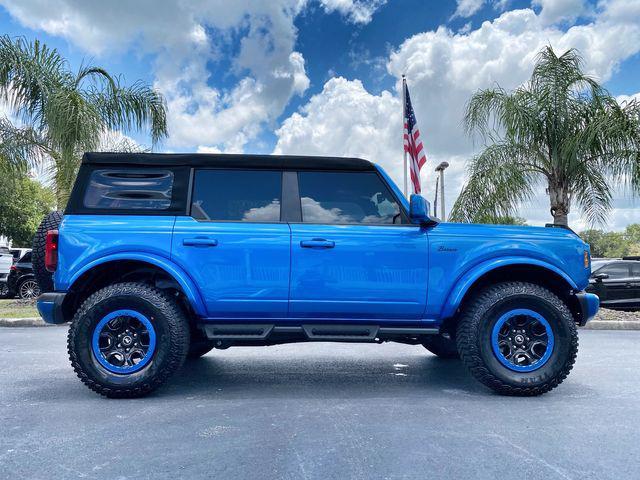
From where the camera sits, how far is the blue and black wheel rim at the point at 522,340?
167 inches

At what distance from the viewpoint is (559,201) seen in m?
11.6

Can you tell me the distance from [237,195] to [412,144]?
9.90 metres

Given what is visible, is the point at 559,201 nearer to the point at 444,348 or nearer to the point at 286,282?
the point at 444,348

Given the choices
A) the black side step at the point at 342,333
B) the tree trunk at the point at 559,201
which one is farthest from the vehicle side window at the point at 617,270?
the black side step at the point at 342,333

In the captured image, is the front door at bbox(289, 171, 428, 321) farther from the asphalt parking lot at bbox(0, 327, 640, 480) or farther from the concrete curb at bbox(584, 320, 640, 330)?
the concrete curb at bbox(584, 320, 640, 330)

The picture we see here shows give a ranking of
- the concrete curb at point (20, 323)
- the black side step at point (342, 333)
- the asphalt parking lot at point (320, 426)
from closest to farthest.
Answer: the asphalt parking lot at point (320, 426)
the black side step at point (342, 333)
the concrete curb at point (20, 323)

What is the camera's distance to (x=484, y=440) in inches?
125

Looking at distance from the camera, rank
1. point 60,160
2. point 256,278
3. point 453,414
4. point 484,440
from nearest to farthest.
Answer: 1. point 484,440
2. point 453,414
3. point 256,278
4. point 60,160

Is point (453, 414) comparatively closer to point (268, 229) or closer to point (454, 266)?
point (454, 266)

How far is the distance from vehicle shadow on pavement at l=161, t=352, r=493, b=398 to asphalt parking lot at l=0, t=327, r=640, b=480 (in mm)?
20

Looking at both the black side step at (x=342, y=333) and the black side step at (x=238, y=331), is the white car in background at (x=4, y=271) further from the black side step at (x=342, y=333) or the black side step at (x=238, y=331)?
the black side step at (x=342, y=333)

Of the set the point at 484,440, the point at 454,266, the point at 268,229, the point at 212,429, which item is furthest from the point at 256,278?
the point at 484,440

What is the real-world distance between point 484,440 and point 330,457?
99 centimetres

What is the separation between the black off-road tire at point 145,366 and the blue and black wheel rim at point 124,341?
0.03 m
